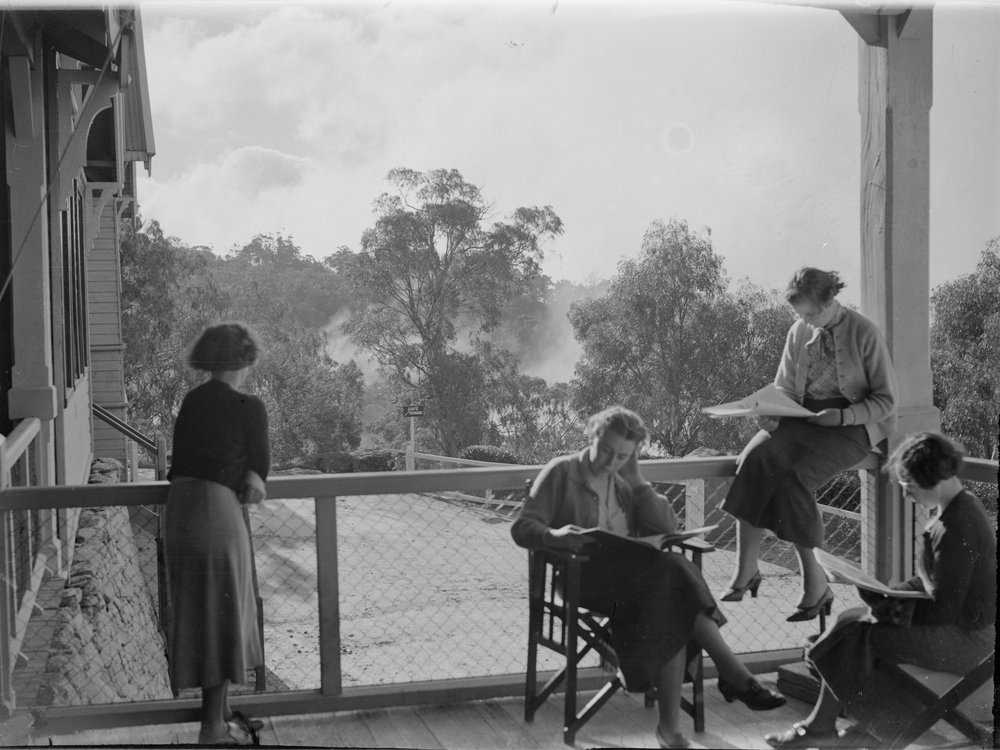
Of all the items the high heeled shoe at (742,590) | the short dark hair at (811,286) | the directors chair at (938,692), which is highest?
the short dark hair at (811,286)

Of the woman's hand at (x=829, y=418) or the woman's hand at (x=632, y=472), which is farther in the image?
the woman's hand at (x=829, y=418)

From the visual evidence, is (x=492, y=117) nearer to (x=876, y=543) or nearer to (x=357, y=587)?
(x=357, y=587)

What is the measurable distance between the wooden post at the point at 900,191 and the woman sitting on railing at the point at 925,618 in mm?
458

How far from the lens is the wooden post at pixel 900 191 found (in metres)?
A: 2.99

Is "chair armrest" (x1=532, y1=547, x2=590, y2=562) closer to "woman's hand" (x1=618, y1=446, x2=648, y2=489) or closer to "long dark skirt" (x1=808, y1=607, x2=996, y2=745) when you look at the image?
"woman's hand" (x1=618, y1=446, x2=648, y2=489)

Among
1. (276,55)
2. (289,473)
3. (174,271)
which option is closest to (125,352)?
(174,271)

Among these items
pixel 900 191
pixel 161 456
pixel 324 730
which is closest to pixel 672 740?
pixel 324 730

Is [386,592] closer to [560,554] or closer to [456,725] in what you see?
[456,725]

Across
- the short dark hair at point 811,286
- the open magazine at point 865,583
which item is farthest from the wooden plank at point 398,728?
the short dark hair at point 811,286

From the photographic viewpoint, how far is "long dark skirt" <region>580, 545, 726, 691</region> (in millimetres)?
2748

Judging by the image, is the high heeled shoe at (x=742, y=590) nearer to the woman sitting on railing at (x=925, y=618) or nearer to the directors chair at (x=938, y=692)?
the woman sitting on railing at (x=925, y=618)

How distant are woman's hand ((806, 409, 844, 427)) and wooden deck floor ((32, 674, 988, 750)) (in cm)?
85

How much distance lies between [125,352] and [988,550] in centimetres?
236

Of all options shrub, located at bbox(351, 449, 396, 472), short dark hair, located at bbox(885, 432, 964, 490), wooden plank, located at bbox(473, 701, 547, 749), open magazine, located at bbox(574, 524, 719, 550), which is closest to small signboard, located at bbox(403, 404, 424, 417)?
shrub, located at bbox(351, 449, 396, 472)
